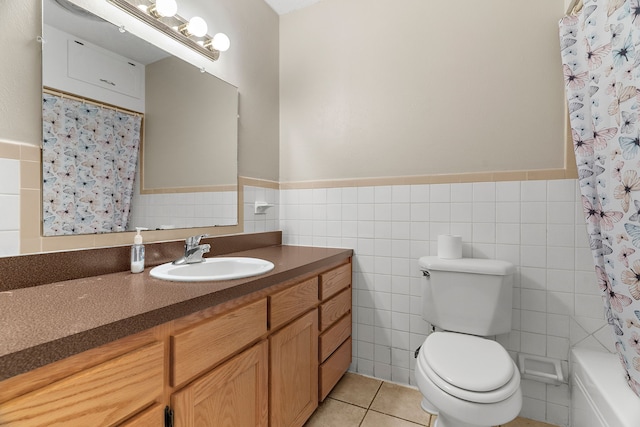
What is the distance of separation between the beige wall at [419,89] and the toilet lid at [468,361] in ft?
2.98

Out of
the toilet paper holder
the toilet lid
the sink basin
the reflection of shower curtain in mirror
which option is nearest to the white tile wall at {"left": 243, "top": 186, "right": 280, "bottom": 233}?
the sink basin

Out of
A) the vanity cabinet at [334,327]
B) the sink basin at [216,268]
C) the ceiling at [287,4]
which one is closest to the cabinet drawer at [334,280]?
the vanity cabinet at [334,327]

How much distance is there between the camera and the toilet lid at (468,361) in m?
1.11

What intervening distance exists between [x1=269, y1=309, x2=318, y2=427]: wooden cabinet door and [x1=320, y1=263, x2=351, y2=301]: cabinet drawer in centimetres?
13

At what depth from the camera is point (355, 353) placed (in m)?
2.03

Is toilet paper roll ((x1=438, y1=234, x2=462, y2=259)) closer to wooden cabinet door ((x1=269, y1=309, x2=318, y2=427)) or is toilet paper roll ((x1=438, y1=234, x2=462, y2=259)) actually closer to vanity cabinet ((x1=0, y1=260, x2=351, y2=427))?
vanity cabinet ((x1=0, y1=260, x2=351, y2=427))

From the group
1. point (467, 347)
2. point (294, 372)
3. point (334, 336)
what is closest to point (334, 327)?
point (334, 336)

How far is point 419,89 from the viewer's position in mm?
1863

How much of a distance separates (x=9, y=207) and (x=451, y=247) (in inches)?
71.3

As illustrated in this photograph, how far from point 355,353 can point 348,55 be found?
6.40 feet

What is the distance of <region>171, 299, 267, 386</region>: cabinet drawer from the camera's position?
833 millimetres

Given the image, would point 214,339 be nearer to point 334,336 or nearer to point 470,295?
point 334,336

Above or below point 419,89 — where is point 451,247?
below

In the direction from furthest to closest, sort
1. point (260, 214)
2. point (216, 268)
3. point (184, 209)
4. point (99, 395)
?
point (260, 214) → point (184, 209) → point (216, 268) → point (99, 395)
